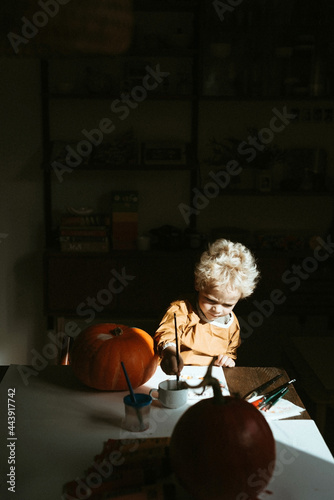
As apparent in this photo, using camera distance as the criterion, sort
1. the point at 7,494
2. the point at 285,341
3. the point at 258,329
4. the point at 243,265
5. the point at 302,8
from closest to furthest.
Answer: the point at 7,494 < the point at 243,265 < the point at 285,341 < the point at 302,8 < the point at 258,329

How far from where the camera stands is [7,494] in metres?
1.00

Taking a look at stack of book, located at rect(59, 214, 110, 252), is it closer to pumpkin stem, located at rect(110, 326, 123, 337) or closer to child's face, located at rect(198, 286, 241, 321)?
child's face, located at rect(198, 286, 241, 321)

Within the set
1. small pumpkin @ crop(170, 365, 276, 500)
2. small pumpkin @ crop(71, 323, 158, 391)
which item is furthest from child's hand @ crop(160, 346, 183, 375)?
small pumpkin @ crop(170, 365, 276, 500)

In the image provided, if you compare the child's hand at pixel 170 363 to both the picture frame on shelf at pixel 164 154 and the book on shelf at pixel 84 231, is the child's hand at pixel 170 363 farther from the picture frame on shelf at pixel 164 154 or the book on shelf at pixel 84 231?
the picture frame on shelf at pixel 164 154

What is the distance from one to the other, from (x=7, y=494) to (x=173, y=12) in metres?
2.95

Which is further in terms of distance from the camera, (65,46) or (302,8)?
(302,8)

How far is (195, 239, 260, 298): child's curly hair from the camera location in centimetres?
184

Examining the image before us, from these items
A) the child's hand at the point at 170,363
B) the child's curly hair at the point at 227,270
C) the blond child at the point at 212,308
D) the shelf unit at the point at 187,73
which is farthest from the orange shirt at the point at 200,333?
the shelf unit at the point at 187,73

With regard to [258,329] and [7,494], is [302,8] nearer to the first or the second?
[258,329]

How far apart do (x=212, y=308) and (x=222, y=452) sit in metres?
1.00

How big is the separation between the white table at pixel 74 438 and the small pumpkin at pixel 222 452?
Result: 0.11m

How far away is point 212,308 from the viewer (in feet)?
6.21

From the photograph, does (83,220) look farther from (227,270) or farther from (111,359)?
(111,359)

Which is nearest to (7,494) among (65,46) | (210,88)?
(65,46)
